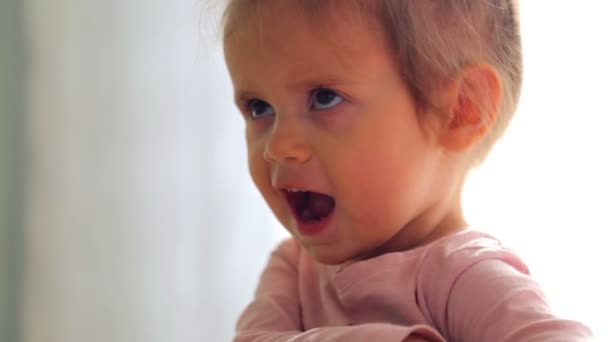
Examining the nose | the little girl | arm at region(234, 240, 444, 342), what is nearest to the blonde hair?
the little girl

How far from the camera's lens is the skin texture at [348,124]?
767mm

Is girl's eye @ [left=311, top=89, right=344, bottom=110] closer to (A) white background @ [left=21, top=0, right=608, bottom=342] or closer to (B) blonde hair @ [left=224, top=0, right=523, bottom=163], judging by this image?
(B) blonde hair @ [left=224, top=0, right=523, bottom=163]

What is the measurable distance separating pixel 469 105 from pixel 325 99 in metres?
0.15

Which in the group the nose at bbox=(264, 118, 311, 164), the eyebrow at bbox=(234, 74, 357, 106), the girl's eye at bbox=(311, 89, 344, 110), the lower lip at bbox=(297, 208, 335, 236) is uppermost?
the eyebrow at bbox=(234, 74, 357, 106)

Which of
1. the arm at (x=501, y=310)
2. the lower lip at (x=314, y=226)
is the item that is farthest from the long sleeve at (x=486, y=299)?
the lower lip at (x=314, y=226)

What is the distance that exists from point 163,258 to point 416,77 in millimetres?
552

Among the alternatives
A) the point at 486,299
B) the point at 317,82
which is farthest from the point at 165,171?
the point at 486,299

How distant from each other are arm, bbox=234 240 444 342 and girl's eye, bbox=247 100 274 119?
213 millimetres

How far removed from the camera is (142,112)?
3.76 ft

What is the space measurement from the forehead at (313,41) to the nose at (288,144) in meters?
0.05

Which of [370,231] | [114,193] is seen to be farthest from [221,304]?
[370,231]

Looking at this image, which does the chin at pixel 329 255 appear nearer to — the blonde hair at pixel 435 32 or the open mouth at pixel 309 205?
the open mouth at pixel 309 205

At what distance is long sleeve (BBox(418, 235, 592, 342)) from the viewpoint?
64 cm

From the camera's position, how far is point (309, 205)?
84 cm
